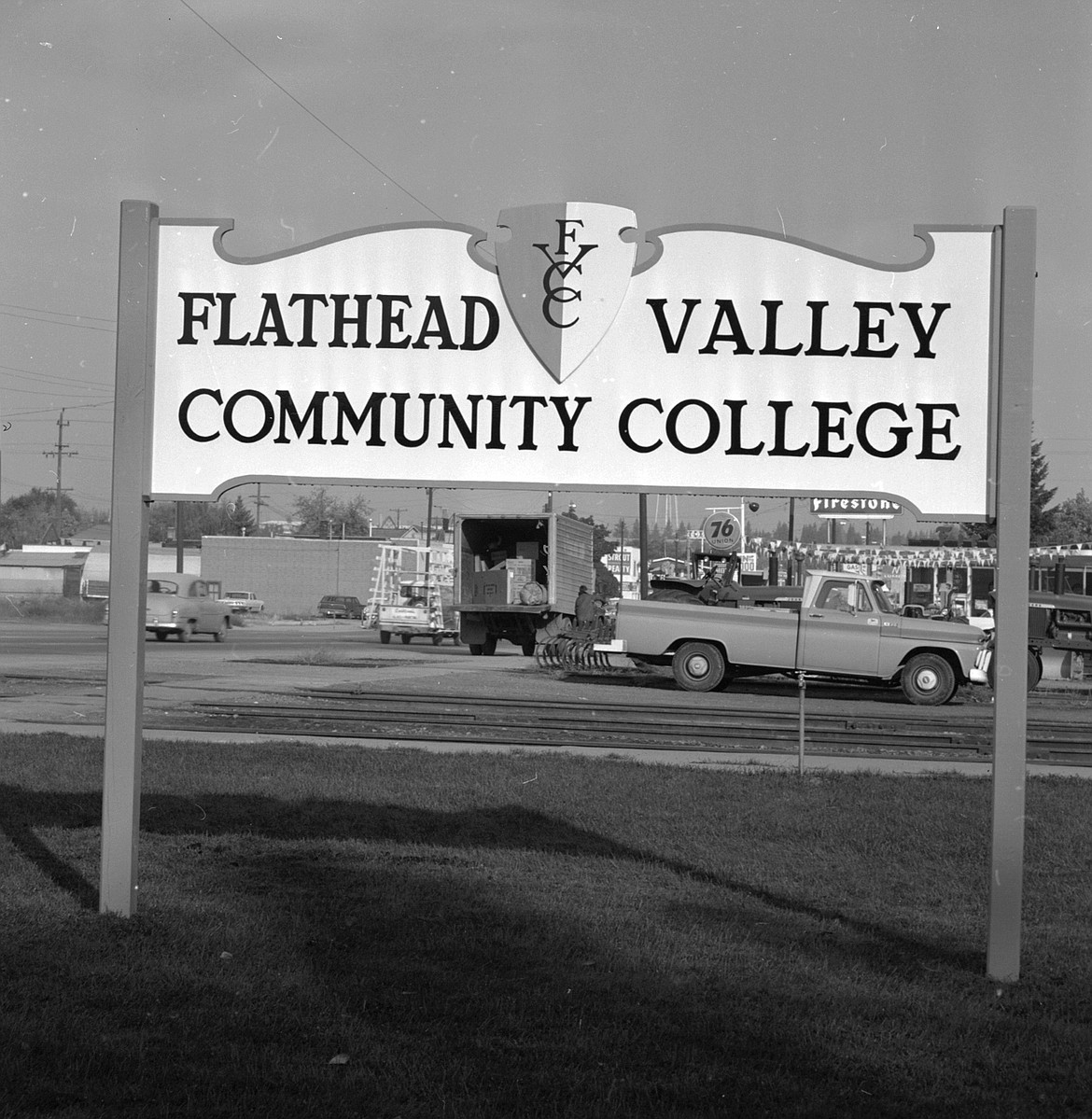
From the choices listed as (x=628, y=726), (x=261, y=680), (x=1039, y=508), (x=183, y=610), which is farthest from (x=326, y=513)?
(x=628, y=726)

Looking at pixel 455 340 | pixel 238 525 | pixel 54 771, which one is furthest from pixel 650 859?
pixel 238 525

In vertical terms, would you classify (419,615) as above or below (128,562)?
below

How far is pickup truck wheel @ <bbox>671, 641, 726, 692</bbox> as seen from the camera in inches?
811

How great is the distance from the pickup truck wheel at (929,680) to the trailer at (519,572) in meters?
10.1

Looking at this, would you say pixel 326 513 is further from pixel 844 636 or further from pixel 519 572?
pixel 844 636

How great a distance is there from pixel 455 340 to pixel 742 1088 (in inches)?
129

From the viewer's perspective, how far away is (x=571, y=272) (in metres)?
5.76

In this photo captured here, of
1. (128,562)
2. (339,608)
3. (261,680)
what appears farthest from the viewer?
(339,608)

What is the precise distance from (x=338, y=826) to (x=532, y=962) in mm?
3286

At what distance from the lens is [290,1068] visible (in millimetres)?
3984

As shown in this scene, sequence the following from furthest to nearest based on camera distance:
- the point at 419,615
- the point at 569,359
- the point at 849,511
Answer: the point at 419,615
the point at 849,511
the point at 569,359

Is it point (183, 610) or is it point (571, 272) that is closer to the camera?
point (571, 272)

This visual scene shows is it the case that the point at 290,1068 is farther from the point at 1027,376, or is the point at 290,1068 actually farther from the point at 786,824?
the point at 786,824

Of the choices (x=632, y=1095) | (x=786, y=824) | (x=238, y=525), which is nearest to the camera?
(x=632, y=1095)
